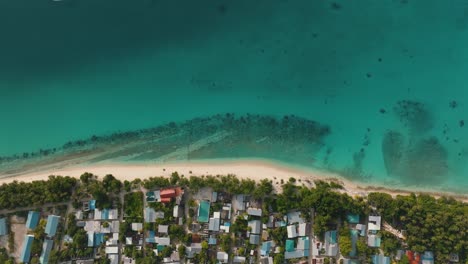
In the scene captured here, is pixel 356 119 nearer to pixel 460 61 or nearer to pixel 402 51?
pixel 402 51

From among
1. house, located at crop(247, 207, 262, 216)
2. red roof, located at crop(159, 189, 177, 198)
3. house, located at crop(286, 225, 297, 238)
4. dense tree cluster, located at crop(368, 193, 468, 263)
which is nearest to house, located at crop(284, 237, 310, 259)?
house, located at crop(286, 225, 297, 238)

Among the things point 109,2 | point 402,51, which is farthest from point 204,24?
point 402,51

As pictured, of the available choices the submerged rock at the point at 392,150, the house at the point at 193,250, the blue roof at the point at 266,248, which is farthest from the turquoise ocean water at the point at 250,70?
the house at the point at 193,250

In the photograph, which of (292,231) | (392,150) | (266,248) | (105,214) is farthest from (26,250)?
(392,150)

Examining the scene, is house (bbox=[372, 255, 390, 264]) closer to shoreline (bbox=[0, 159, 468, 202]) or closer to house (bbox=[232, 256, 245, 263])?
shoreline (bbox=[0, 159, 468, 202])

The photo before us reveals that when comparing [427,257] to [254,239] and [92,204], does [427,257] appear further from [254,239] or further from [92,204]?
[92,204]
